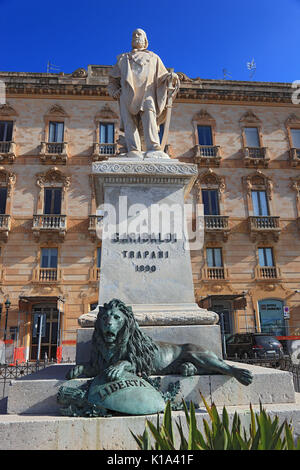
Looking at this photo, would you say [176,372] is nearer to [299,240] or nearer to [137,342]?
[137,342]

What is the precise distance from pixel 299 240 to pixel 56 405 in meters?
23.9

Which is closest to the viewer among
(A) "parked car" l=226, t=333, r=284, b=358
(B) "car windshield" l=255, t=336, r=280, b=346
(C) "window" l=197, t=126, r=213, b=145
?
(A) "parked car" l=226, t=333, r=284, b=358

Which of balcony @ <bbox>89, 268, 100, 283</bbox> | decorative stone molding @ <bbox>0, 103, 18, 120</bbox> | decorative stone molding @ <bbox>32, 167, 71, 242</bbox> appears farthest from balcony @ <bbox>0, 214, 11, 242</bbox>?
decorative stone molding @ <bbox>0, 103, 18, 120</bbox>

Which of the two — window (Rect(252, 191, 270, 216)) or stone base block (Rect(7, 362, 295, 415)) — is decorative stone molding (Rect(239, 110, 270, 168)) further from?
stone base block (Rect(7, 362, 295, 415))

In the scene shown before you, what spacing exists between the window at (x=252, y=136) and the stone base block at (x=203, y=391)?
81.7 ft

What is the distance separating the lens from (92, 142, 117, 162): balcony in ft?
80.1

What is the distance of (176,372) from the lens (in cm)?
356

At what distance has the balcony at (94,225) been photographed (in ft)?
73.9

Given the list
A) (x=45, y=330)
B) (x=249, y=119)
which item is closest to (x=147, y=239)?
(x=45, y=330)

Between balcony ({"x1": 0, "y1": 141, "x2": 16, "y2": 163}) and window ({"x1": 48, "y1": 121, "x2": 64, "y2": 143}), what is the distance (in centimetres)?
257

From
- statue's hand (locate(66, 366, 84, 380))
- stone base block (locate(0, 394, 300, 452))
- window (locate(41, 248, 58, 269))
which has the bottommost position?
stone base block (locate(0, 394, 300, 452))

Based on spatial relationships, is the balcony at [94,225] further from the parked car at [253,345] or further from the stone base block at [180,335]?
the stone base block at [180,335]

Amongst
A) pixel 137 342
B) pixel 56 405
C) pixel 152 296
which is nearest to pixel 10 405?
pixel 56 405

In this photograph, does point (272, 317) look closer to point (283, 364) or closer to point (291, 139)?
point (291, 139)
